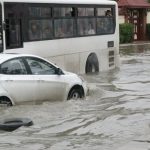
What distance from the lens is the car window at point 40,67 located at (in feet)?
40.9

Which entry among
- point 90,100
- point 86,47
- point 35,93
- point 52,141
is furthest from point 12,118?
point 86,47

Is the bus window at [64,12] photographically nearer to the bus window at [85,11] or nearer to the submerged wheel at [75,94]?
the bus window at [85,11]

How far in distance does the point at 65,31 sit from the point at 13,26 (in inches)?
135

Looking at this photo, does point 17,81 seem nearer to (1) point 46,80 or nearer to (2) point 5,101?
(2) point 5,101

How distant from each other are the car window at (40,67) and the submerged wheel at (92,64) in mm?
8253

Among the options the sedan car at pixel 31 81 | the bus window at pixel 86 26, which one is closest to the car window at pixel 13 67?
the sedan car at pixel 31 81

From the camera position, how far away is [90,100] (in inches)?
559

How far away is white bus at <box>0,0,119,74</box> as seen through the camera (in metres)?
16.1

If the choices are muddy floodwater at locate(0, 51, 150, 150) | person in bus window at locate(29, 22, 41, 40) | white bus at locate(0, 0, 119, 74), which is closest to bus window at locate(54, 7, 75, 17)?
white bus at locate(0, 0, 119, 74)

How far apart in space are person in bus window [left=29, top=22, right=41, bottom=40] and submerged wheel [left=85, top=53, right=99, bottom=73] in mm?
4120

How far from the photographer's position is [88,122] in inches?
438

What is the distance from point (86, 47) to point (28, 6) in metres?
4.52

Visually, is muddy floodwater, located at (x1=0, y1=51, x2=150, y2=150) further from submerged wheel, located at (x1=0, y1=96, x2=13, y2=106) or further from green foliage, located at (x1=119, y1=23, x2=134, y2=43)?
green foliage, located at (x1=119, y1=23, x2=134, y2=43)

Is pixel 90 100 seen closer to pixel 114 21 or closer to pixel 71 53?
pixel 71 53
